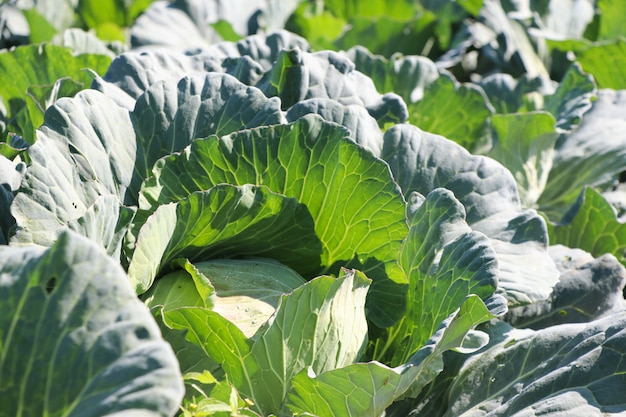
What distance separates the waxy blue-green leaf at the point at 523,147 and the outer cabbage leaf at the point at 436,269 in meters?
0.90

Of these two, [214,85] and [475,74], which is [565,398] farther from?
[475,74]

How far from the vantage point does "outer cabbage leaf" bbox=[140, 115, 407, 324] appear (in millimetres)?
1657

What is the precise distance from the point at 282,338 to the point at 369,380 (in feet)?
0.59

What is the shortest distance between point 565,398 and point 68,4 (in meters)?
3.13

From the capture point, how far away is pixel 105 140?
1.69m

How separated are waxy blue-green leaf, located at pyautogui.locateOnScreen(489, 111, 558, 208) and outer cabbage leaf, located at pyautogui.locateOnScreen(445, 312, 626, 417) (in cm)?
84

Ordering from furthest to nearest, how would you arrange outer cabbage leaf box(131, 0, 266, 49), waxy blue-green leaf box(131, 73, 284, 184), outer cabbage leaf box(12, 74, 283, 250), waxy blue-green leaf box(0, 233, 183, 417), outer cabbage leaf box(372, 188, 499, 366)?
outer cabbage leaf box(131, 0, 266, 49), waxy blue-green leaf box(131, 73, 284, 184), outer cabbage leaf box(372, 188, 499, 366), outer cabbage leaf box(12, 74, 283, 250), waxy blue-green leaf box(0, 233, 183, 417)

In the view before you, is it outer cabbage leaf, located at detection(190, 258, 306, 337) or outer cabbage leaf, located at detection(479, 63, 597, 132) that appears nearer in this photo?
outer cabbage leaf, located at detection(190, 258, 306, 337)

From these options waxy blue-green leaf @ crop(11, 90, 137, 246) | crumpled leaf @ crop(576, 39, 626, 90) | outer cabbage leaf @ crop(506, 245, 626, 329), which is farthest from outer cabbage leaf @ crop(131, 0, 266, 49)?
outer cabbage leaf @ crop(506, 245, 626, 329)

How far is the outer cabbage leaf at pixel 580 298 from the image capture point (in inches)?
82.6

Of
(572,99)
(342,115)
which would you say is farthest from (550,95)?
(342,115)

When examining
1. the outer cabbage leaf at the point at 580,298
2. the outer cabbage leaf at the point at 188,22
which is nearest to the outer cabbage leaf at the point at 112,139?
the outer cabbage leaf at the point at 580,298

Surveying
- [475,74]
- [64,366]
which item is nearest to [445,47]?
[475,74]

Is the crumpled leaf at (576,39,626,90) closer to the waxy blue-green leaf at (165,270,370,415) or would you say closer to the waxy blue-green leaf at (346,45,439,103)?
the waxy blue-green leaf at (346,45,439,103)
